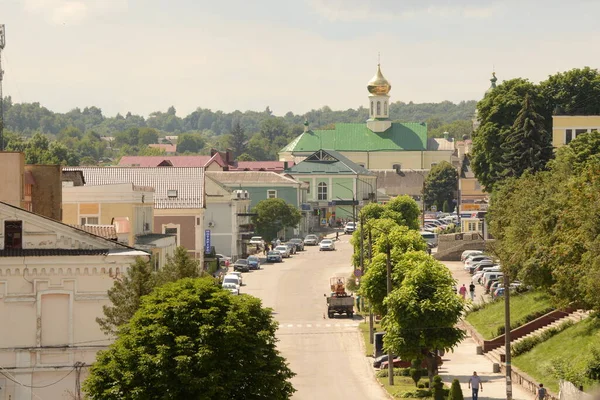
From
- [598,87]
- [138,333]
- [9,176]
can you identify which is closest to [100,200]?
[9,176]

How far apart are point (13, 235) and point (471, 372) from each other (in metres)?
22.7

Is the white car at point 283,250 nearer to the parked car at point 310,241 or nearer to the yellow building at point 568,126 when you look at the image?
the parked car at point 310,241

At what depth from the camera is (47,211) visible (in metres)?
52.3

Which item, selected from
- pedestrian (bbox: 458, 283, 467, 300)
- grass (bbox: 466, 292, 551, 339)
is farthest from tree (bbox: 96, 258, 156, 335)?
pedestrian (bbox: 458, 283, 467, 300)

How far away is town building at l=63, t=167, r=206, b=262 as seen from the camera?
81.2 meters

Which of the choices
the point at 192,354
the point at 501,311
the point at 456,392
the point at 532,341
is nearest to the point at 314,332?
the point at 501,311

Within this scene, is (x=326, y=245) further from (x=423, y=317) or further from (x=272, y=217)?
(x=423, y=317)

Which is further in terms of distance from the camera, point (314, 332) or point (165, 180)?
point (165, 180)

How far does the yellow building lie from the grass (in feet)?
113

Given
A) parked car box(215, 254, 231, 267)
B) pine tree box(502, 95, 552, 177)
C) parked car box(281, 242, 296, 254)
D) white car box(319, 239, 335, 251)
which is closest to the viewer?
parked car box(215, 254, 231, 267)

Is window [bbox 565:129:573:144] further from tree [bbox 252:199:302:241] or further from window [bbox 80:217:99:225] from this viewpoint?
window [bbox 80:217:99:225]

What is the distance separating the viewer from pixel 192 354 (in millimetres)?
35812

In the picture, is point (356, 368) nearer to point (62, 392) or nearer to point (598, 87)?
point (62, 392)

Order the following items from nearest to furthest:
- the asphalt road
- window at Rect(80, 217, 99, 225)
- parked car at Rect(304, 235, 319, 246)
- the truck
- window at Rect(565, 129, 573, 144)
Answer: the asphalt road
window at Rect(80, 217, 99, 225)
the truck
window at Rect(565, 129, 573, 144)
parked car at Rect(304, 235, 319, 246)
